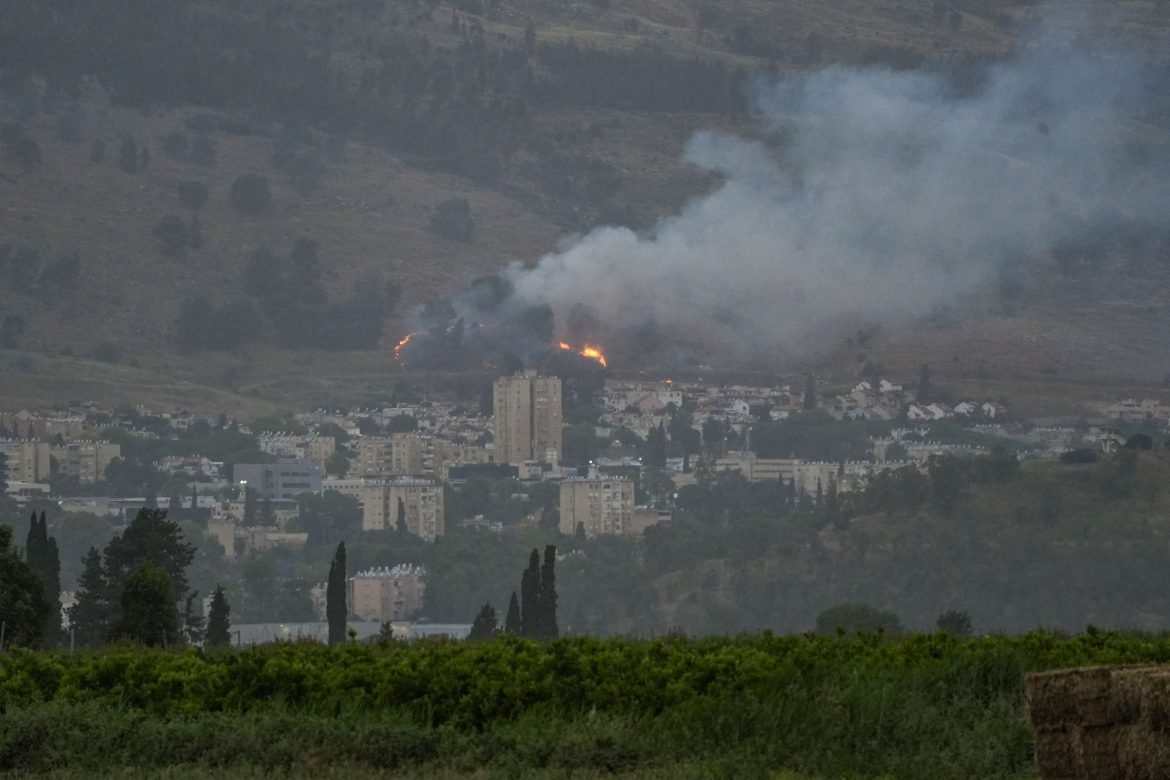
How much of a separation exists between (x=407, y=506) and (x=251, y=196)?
216ft

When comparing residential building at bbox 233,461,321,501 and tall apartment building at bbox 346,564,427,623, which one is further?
residential building at bbox 233,461,321,501

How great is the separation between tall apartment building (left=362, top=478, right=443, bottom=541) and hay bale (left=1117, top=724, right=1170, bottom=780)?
4058 inches

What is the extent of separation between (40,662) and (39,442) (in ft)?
374

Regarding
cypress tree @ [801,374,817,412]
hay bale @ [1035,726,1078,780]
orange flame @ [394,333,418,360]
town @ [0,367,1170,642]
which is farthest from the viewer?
orange flame @ [394,333,418,360]

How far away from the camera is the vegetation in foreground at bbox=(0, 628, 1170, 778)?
11172 millimetres

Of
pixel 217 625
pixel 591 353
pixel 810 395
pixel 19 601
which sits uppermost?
pixel 591 353

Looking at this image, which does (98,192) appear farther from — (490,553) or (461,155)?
(490,553)

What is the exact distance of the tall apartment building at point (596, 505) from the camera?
111750 millimetres

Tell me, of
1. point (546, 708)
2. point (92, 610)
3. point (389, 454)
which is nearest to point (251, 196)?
point (389, 454)

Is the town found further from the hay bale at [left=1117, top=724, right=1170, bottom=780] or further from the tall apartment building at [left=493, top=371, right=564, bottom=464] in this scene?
the hay bale at [left=1117, top=724, right=1170, bottom=780]

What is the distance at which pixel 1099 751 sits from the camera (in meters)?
9.13

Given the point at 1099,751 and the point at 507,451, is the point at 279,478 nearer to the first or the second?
the point at 507,451

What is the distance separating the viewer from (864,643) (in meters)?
13.3

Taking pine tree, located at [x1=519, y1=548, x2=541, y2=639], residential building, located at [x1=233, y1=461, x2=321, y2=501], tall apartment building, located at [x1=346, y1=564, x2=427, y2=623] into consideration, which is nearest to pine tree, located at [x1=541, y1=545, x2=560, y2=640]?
pine tree, located at [x1=519, y1=548, x2=541, y2=639]
